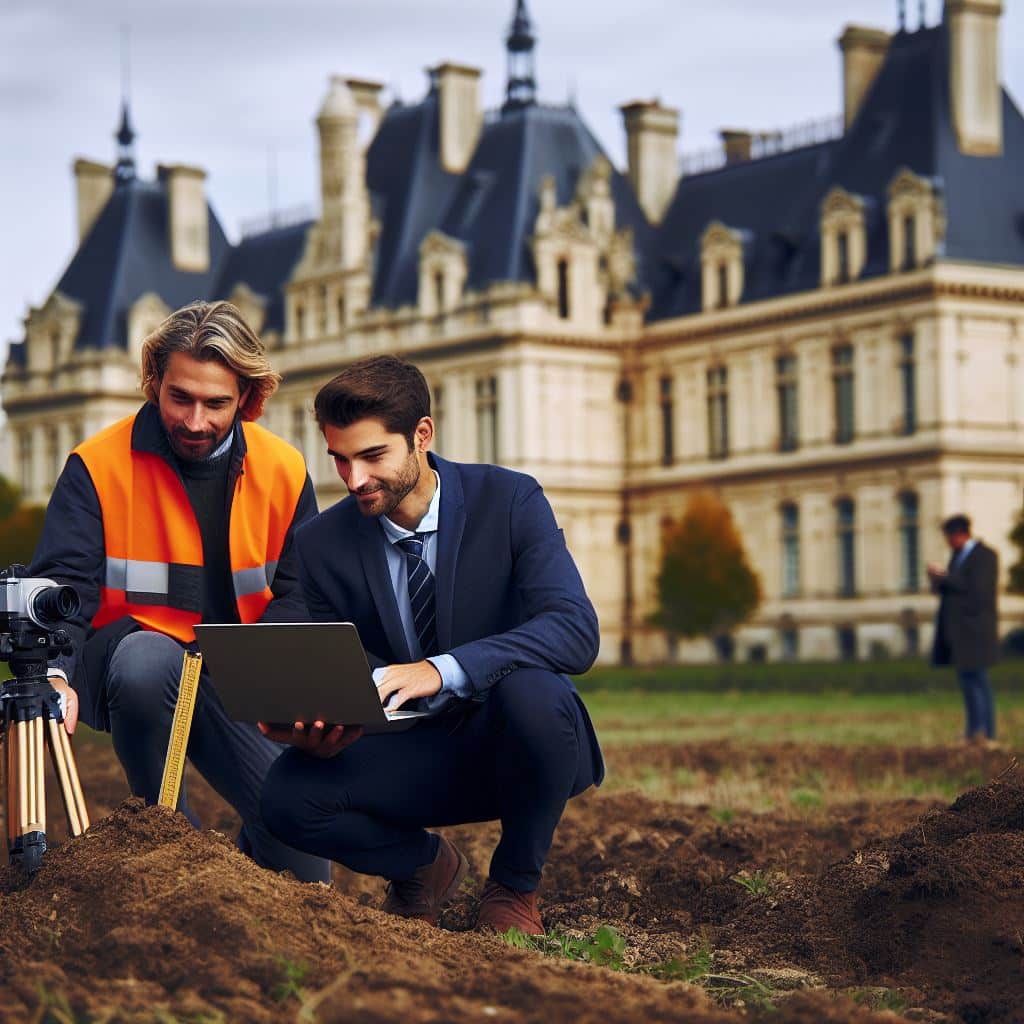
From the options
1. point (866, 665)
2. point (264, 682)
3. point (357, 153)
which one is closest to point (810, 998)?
point (264, 682)

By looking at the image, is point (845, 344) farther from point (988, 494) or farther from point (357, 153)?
point (357, 153)

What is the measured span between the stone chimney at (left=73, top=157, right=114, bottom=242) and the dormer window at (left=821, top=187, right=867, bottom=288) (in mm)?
29264

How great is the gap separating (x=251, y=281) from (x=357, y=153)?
792 centimetres

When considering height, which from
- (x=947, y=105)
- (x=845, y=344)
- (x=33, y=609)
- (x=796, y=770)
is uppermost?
(x=947, y=105)

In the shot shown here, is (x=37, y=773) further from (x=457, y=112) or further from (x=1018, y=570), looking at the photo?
(x=457, y=112)

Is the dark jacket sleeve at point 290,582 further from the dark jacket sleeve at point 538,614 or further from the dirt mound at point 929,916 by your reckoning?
the dirt mound at point 929,916

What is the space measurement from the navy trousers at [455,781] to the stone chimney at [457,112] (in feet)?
195

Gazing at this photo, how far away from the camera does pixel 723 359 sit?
60.4 meters

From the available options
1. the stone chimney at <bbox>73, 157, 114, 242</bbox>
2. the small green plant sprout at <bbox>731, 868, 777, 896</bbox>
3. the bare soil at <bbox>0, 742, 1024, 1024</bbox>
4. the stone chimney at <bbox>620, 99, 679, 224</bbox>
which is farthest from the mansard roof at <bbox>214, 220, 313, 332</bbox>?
the bare soil at <bbox>0, 742, 1024, 1024</bbox>

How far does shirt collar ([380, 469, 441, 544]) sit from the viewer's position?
6.57m

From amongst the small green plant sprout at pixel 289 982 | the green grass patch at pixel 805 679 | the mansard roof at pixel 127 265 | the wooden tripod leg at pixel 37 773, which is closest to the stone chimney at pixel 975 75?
the green grass patch at pixel 805 679

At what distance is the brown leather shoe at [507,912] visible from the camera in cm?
644

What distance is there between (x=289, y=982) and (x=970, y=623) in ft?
44.5

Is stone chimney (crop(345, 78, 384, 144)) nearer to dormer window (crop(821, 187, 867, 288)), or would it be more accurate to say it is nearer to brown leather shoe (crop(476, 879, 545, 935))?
dormer window (crop(821, 187, 867, 288))
